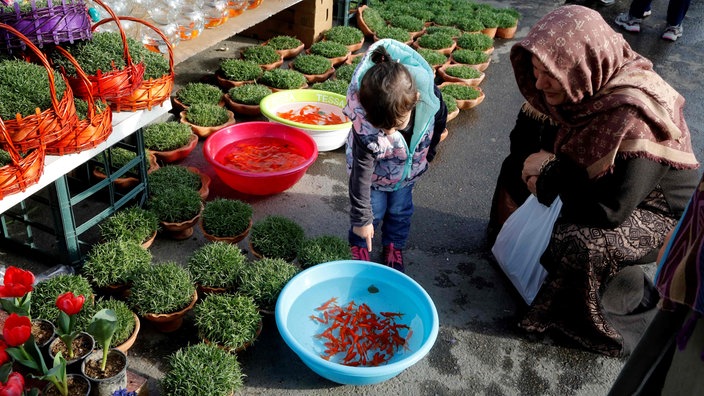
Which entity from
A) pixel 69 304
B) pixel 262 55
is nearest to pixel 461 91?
pixel 262 55

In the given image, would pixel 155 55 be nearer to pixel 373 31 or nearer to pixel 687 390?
pixel 687 390

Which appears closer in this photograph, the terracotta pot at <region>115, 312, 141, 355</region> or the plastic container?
the terracotta pot at <region>115, 312, 141, 355</region>

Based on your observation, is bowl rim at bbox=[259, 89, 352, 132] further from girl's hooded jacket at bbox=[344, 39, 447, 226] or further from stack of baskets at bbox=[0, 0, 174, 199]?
stack of baskets at bbox=[0, 0, 174, 199]

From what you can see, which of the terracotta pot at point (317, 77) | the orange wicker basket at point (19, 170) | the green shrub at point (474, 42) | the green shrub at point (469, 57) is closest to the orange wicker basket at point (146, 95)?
the orange wicker basket at point (19, 170)

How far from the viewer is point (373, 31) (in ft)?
21.0

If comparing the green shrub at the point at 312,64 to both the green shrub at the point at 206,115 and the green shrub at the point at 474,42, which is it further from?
the green shrub at the point at 474,42

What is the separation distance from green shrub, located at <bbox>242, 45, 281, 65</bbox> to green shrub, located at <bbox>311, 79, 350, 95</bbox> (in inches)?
24.4

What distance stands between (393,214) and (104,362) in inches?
65.0

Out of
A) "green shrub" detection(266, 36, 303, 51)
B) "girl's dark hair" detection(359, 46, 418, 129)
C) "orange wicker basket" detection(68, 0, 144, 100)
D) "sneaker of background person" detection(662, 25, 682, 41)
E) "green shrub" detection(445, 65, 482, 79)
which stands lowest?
"sneaker of background person" detection(662, 25, 682, 41)

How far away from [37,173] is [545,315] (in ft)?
7.82

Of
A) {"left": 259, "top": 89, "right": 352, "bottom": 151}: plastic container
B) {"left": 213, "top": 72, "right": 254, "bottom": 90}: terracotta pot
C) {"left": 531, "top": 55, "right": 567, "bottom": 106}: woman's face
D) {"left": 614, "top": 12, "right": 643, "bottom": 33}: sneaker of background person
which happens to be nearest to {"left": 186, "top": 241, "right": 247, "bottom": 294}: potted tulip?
{"left": 259, "top": 89, "right": 352, "bottom": 151}: plastic container

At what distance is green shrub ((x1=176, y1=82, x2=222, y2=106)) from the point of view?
4480 mm

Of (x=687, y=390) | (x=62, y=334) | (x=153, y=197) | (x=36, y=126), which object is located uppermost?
(x=36, y=126)

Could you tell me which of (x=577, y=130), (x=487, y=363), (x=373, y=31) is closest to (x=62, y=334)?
(x=487, y=363)
